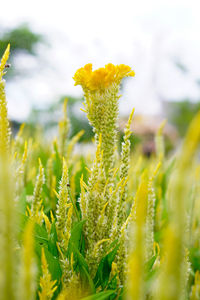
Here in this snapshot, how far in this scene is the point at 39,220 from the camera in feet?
2.08

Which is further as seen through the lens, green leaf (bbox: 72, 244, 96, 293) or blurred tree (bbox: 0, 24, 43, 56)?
blurred tree (bbox: 0, 24, 43, 56)

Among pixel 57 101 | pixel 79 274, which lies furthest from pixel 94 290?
pixel 57 101

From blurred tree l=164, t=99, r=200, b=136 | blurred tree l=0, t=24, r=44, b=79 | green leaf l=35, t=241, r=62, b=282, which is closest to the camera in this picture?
green leaf l=35, t=241, r=62, b=282

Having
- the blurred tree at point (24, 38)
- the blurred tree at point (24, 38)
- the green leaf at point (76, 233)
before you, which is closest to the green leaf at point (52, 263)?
the green leaf at point (76, 233)

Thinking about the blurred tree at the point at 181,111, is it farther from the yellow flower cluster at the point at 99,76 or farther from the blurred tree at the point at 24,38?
the yellow flower cluster at the point at 99,76

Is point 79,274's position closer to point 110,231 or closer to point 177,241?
point 110,231

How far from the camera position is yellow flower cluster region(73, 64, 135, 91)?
0.58 meters

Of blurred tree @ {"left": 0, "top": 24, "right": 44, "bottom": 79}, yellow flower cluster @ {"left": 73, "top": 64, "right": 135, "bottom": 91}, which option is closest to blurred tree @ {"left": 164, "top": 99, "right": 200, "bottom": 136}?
blurred tree @ {"left": 0, "top": 24, "right": 44, "bottom": 79}

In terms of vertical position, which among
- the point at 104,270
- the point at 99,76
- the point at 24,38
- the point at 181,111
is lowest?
the point at 104,270

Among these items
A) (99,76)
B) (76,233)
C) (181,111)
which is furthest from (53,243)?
(181,111)

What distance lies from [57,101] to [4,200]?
5.66 metres

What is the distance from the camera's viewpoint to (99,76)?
1.91ft

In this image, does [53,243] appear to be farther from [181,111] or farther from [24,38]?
[181,111]

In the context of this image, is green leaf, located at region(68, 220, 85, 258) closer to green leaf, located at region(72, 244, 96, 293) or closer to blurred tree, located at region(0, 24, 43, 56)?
green leaf, located at region(72, 244, 96, 293)
